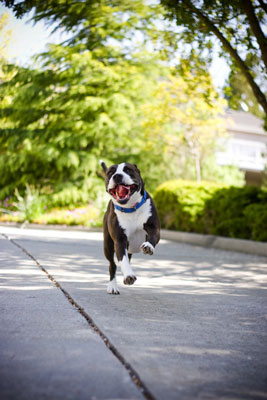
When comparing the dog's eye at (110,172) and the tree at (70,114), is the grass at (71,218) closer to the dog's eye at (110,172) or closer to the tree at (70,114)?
the tree at (70,114)

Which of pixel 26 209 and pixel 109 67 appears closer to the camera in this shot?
pixel 26 209

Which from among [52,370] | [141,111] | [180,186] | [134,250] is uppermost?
[141,111]

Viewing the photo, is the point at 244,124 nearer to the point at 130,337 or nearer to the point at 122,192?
the point at 122,192

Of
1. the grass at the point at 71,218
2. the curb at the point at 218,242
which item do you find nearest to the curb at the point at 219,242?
the curb at the point at 218,242

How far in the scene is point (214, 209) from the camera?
11641 millimetres

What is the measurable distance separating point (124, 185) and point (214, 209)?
7306mm

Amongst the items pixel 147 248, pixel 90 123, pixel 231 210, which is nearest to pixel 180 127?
pixel 90 123

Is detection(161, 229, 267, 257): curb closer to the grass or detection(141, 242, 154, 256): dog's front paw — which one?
the grass

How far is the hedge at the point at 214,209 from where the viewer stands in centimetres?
1034

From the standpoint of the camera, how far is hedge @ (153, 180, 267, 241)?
33.9 ft

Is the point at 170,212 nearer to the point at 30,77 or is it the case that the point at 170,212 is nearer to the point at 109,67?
the point at 109,67

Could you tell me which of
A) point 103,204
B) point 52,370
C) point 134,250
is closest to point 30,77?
point 103,204

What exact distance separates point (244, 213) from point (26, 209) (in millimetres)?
9852

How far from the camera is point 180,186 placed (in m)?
13.5
